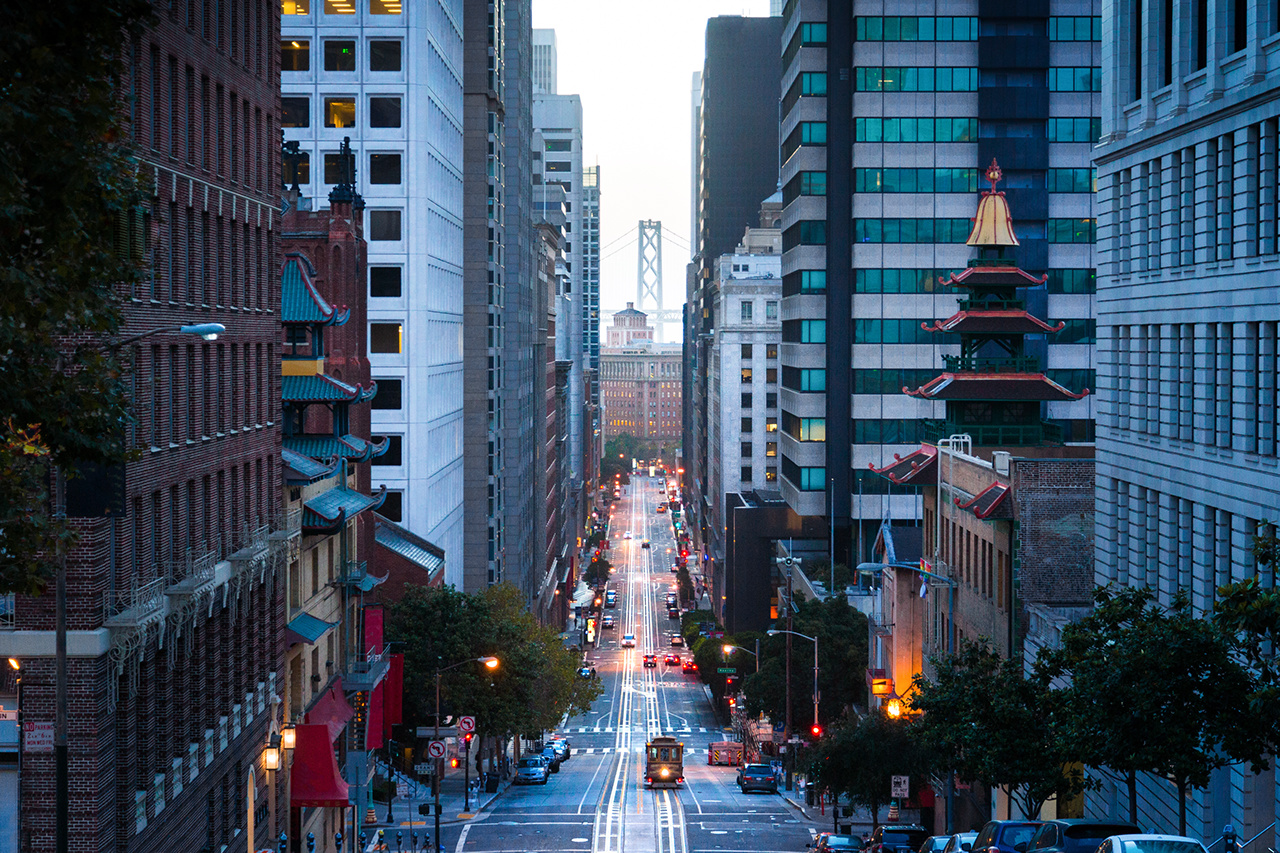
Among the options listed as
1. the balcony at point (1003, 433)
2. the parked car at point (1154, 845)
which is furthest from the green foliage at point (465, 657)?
the parked car at point (1154, 845)

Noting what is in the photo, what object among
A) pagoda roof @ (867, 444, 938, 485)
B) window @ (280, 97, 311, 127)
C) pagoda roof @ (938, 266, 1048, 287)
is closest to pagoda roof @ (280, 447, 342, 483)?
pagoda roof @ (867, 444, 938, 485)

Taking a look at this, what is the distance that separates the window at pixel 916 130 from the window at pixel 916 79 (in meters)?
2.12

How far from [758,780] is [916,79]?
5105cm

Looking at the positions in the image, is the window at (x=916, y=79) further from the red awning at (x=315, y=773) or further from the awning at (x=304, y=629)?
the red awning at (x=315, y=773)

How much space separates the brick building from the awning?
1.82 meters

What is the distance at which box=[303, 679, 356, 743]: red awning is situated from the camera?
5219cm

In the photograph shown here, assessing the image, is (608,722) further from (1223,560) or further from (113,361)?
(113,361)

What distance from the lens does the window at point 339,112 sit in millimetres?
87375

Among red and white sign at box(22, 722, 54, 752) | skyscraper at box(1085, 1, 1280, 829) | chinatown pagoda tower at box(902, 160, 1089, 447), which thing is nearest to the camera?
red and white sign at box(22, 722, 54, 752)

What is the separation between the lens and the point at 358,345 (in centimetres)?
7300

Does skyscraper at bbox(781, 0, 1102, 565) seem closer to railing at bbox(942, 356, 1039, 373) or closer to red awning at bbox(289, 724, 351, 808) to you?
railing at bbox(942, 356, 1039, 373)

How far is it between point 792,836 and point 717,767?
40804mm

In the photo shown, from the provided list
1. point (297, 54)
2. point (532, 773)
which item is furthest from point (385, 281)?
point (532, 773)

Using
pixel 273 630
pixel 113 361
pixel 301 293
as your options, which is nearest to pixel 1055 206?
pixel 301 293
